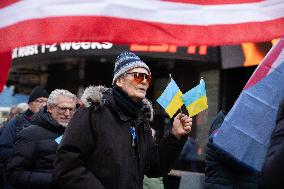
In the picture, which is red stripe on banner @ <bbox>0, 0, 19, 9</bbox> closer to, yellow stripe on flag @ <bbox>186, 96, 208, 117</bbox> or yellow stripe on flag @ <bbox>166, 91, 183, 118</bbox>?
yellow stripe on flag @ <bbox>166, 91, 183, 118</bbox>

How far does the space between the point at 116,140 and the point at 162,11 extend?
2.95ft

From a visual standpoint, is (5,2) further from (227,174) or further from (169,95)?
(227,174)

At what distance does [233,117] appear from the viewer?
13.5 ft

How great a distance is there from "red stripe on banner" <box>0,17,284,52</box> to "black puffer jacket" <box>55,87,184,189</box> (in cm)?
37

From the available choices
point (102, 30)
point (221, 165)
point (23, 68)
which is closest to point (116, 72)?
point (102, 30)

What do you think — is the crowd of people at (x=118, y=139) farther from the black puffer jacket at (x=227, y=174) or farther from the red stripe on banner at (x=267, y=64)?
the black puffer jacket at (x=227, y=174)

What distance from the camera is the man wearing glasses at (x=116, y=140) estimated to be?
11.9ft

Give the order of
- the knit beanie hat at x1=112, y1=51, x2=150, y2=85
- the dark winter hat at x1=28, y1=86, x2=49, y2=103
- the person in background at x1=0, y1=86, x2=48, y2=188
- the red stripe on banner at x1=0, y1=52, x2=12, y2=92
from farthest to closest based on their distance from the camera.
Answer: the dark winter hat at x1=28, y1=86, x2=49, y2=103 → the person in background at x1=0, y1=86, x2=48, y2=188 → the red stripe on banner at x1=0, y1=52, x2=12, y2=92 → the knit beanie hat at x1=112, y1=51, x2=150, y2=85

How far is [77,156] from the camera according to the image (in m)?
3.60

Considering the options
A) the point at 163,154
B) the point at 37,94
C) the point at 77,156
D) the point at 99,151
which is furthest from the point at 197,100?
the point at 37,94

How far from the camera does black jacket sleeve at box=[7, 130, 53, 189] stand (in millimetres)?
5020

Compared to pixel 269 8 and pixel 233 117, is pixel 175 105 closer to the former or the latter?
pixel 233 117

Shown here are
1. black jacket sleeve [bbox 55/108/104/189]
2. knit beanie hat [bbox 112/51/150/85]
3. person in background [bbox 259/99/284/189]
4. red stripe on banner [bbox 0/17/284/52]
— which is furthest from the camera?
Answer: knit beanie hat [bbox 112/51/150/85]

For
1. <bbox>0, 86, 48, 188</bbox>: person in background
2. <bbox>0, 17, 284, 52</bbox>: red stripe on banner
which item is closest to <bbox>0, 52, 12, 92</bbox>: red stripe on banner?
<bbox>0, 17, 284, 52</bbox>: red stripe on banner
